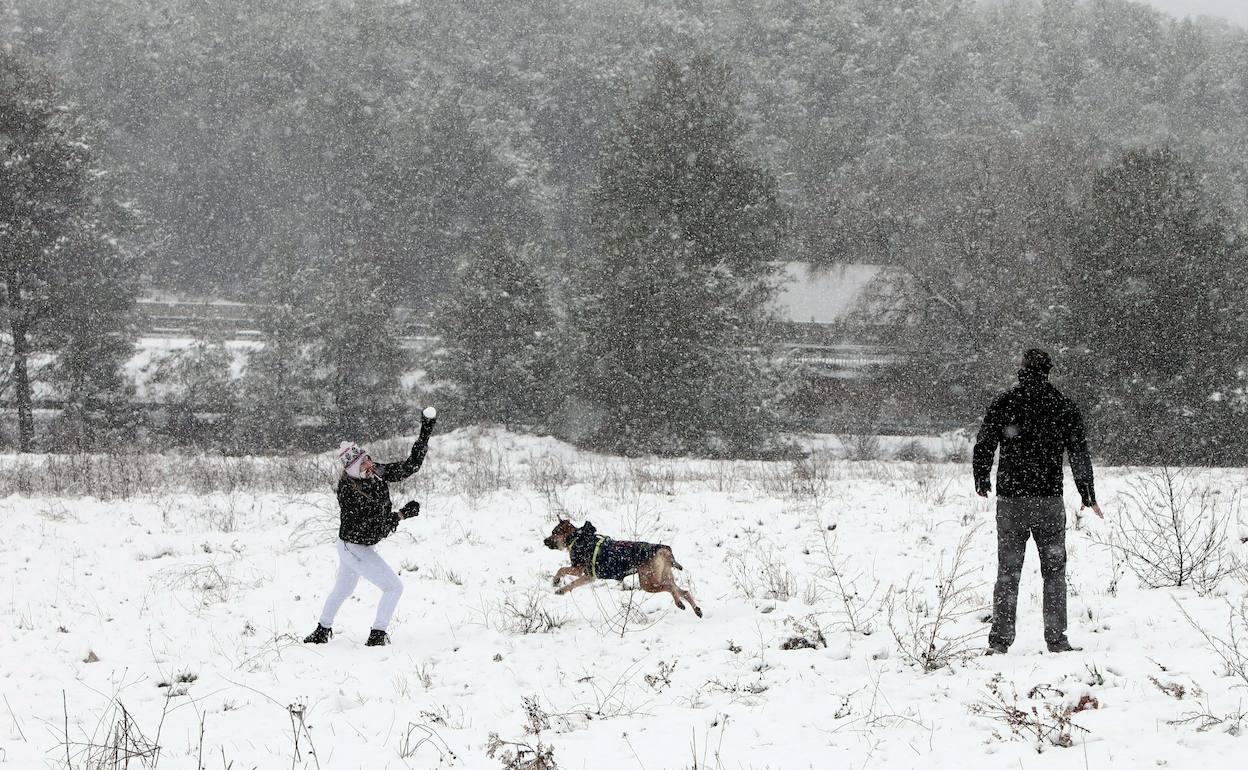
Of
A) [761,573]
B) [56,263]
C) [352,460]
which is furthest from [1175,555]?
[56,263]

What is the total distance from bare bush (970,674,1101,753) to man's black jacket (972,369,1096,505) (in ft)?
3.93

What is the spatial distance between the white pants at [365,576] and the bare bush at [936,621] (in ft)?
11.9

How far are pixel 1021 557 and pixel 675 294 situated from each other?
1721 cm

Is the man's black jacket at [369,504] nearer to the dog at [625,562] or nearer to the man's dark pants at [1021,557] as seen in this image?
the dog at [625,562]

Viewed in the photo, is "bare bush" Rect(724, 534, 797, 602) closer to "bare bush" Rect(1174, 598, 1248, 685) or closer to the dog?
the dog

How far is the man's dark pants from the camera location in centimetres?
575

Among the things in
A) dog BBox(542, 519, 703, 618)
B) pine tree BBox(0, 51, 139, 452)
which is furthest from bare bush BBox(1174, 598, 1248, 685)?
pine tree BBox(0, 51, 139, 452)

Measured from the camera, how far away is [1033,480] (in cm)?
571

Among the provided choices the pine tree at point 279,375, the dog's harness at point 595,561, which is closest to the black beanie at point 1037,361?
the dog's harness at point 595,561

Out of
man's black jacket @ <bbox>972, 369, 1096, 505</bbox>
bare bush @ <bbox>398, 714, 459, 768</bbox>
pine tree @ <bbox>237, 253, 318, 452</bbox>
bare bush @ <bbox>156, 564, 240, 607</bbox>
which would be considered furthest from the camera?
pine tree @ <bbox>237, 253, 318, 452</bbox>

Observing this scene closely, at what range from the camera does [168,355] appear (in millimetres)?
28016

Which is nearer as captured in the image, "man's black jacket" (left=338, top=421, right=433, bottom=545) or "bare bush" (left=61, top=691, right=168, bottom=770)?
"bare bush" (left=61, top=691, right=168, bottom=770)

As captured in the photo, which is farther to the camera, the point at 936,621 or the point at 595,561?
the point at 595,561

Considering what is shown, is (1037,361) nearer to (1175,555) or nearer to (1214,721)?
(1214,721)
